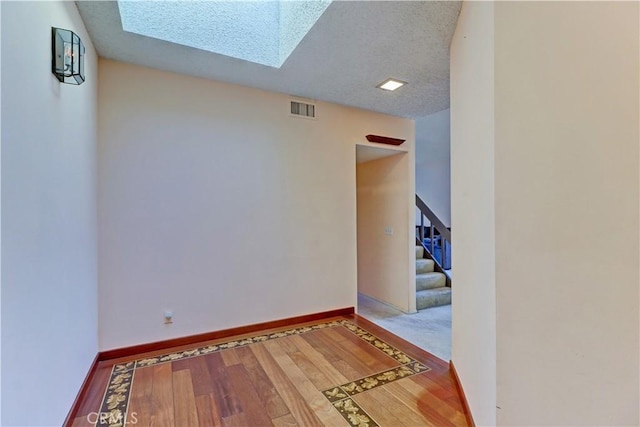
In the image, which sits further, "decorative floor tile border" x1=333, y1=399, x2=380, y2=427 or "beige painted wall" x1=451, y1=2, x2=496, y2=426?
"decorative floor tile border" x1=333, y1=399, x2=380, y2=427

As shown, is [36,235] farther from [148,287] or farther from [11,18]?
[148,287]

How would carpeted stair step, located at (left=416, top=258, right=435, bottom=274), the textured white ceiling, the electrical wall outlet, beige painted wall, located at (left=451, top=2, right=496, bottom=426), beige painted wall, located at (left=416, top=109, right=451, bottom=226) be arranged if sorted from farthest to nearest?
beige painted wall, located at (left=416, top=109, right=451, bottom=226) < carpeted stair step, located at (left=416, top=258, right=435, bottom=274) < the electrical wall outlet < the textured white ceiling < beige painted wall, located at (left=451, top=2, right=496, bottom=426)

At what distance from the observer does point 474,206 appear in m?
1.56

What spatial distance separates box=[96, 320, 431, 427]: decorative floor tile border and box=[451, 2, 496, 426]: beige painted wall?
1.68ft

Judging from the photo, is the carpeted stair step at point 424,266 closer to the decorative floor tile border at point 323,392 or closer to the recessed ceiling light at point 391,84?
the decorative floor tile border at point 323,392

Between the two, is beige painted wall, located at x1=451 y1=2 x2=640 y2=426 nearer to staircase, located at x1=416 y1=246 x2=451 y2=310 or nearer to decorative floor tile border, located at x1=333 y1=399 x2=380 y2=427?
decorative floor tile border, located at x1=333 y1=399 x2=380 y2=427

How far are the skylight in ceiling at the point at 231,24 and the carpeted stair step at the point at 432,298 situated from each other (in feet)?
11.2

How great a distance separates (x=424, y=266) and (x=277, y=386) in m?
3.28

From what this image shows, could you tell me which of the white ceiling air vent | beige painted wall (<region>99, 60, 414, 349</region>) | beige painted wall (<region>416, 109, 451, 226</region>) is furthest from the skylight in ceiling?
beige painted wall (<region>416, 109, 451, 226</region>)

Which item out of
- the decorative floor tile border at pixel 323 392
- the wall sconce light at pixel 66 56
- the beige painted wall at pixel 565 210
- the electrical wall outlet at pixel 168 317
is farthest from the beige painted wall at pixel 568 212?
the electrical wall outlet at pixel 168 317

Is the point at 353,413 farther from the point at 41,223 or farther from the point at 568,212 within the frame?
the point at 41,223

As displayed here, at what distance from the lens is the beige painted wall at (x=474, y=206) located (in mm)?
1315

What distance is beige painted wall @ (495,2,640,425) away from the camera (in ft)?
3.70

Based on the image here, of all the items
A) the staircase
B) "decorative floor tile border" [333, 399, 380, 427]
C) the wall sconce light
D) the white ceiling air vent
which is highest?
the white ceiling air vent
